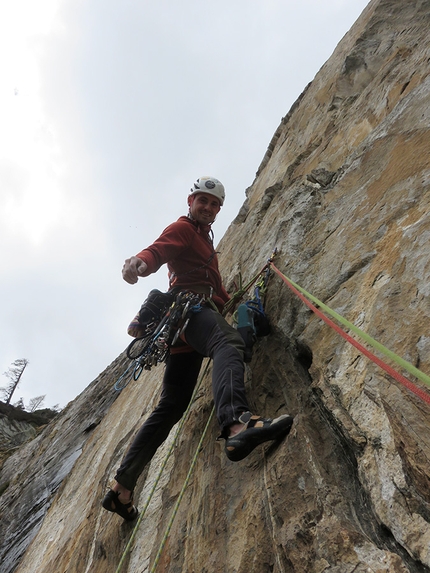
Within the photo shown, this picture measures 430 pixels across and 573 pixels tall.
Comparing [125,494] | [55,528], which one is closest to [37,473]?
[55,528]

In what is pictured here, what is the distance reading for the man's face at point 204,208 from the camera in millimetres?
4289

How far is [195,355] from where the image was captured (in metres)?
3.86

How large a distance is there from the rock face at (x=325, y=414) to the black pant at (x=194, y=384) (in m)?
0.27

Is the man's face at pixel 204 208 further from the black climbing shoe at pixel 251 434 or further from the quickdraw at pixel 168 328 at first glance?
the black climbing shoe at pixel 251 434

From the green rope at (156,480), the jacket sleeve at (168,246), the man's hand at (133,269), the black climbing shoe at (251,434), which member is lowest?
the black climbing shoe at (251,434)

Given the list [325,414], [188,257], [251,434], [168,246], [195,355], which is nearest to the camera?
[251,434]

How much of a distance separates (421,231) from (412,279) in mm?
406

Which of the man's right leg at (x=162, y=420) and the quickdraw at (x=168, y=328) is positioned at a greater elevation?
the quickdraw at (x=168, y=328)

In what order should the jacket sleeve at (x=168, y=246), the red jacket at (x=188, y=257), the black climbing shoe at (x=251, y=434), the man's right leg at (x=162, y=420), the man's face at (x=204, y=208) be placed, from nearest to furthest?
the black climbing shoe at (x=251, y=434) → the jacket sleeve at (x=168, y=246) → the man's right leg at (x=162, y=420) → the red jacket at (x=188, y=257) → the man's face at (x=204, y=208)

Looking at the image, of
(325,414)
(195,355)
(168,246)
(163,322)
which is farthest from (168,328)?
(325,414)

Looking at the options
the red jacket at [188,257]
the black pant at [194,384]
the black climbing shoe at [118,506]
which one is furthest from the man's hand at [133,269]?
the black climbing shoe at [118,506]

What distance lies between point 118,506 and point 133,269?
203cm

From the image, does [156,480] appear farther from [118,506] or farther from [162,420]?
[162,420]

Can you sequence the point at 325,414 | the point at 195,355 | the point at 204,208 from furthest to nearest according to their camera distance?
the point at 204,208
the point at 195,355
the point at 325,414
